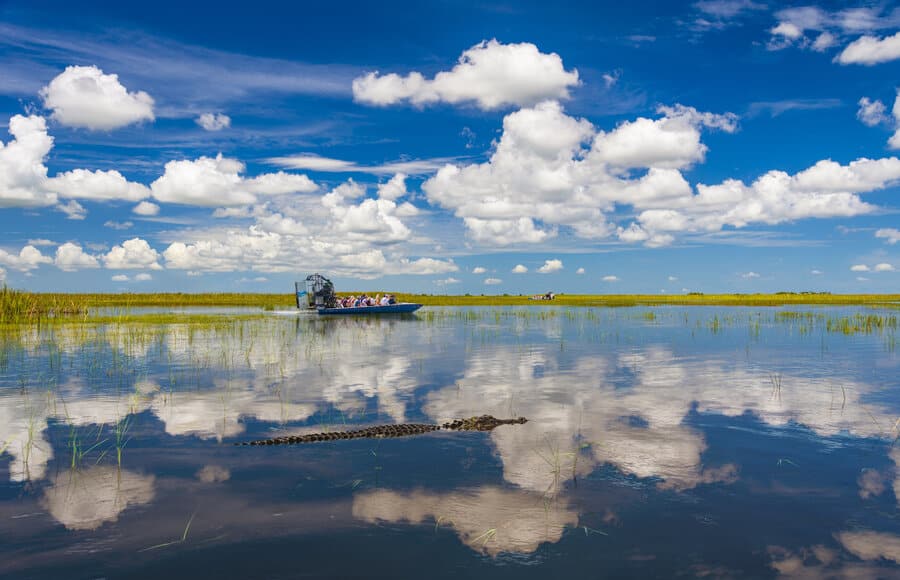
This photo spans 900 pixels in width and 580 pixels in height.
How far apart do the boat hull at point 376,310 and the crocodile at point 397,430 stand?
39800 millimetres

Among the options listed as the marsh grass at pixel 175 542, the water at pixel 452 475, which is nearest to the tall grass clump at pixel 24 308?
the water at pixel 452 475

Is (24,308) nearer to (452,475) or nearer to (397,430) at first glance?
(397,430)

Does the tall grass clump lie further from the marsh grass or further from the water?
the marsh grass

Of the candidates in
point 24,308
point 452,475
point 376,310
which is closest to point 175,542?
point 452,475

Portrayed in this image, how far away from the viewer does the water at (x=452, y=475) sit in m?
6.76

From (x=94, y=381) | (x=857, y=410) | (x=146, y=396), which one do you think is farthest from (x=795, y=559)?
(x=94, y=381)

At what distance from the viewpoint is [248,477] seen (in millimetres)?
9273

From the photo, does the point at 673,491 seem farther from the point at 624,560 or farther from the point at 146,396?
the point at 146,396

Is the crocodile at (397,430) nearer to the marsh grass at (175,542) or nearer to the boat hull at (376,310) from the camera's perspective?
the marsh grass at (175,542)

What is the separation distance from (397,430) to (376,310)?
4190 cm

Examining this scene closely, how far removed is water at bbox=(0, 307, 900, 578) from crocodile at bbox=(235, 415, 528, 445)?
0.37 m

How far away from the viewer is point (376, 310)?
53312 mm

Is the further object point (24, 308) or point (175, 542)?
point (24, 308)

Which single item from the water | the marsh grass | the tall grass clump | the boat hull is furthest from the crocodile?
the boat hull
